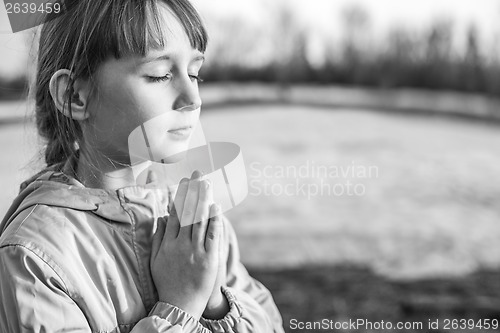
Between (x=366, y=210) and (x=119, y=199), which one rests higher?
(x=119, y=199)

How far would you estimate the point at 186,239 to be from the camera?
67 cm

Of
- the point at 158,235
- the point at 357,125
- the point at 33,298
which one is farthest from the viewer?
the point at 357,125

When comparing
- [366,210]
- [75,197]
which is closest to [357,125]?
[366,210]

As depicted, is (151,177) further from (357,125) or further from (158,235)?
(357,125)

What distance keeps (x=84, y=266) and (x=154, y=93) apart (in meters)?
0.19

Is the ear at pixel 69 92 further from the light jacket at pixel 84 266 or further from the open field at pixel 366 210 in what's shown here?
the open field at pixel 366 210

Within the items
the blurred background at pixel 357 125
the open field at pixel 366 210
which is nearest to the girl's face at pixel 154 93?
the open field at pixel 366 210

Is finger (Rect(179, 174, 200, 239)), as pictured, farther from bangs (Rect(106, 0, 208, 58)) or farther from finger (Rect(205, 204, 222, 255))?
bangs (Rect(106, 0, 208, 58))

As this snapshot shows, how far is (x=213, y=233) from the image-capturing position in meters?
0.67

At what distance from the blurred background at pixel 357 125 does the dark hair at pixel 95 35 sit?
1899 millimetres

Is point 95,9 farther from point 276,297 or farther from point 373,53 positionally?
point 373,53

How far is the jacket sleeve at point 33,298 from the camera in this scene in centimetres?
59

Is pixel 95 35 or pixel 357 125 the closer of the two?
pixel 95 35

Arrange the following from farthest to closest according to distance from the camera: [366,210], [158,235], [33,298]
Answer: [366,210], [158,235], [33,298]
